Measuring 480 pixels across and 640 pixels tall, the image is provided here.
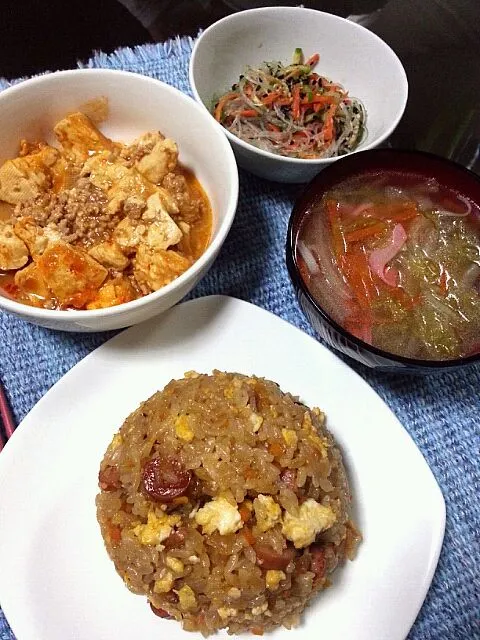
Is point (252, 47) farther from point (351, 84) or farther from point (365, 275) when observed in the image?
point (365, 275)

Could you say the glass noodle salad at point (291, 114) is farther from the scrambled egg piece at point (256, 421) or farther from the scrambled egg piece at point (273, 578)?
the scrambled egg piece at point (273, 578)

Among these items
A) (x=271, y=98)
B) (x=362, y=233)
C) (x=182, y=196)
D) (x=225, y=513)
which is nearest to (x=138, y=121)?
(x=182, y=196)

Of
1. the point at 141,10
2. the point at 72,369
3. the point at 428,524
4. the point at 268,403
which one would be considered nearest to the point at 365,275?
the point at 268,403

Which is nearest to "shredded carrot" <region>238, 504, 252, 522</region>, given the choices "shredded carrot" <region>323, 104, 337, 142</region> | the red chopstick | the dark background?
the red chopstick

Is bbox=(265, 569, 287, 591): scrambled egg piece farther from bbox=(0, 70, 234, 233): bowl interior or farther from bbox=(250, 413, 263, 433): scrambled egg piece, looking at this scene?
bbox=(0, 70, 234, 233): bowl interior

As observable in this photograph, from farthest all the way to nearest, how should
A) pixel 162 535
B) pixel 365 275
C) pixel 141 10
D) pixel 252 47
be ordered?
pixel 141 10 → pixel 252 47 → pixel 365 275 → pixel 162 535

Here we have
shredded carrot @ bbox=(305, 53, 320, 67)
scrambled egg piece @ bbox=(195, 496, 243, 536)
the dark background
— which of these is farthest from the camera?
the dark background
